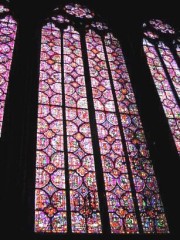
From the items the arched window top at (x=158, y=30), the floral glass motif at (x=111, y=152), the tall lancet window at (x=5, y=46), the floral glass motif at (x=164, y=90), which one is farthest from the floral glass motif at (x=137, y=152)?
the tall lancet window at (x=5, y=46)

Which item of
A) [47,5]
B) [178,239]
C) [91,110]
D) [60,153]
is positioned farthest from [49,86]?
[178,239]

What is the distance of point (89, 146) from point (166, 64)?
11.7 feet

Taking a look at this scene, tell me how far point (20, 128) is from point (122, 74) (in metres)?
3.06

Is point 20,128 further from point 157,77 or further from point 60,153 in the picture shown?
point 157,77

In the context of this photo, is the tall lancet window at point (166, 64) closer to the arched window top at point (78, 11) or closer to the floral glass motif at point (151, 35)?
the floral glass motif at point (151, 35)

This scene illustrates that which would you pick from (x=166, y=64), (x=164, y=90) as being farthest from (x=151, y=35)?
(x=164, y=90)

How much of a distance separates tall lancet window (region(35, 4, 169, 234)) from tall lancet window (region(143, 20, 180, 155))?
0.76 metres

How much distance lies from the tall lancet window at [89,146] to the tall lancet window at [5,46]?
Result: 2.30 ft

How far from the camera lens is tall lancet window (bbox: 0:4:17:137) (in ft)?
25.0

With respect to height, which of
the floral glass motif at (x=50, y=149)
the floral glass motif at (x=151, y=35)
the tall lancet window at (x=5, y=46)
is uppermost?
the floral glass motif at (x=151, y=35)

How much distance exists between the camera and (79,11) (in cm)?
1023

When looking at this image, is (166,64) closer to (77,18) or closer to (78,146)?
(77,18)

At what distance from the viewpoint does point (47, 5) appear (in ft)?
32.4

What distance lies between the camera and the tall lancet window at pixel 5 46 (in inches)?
301
